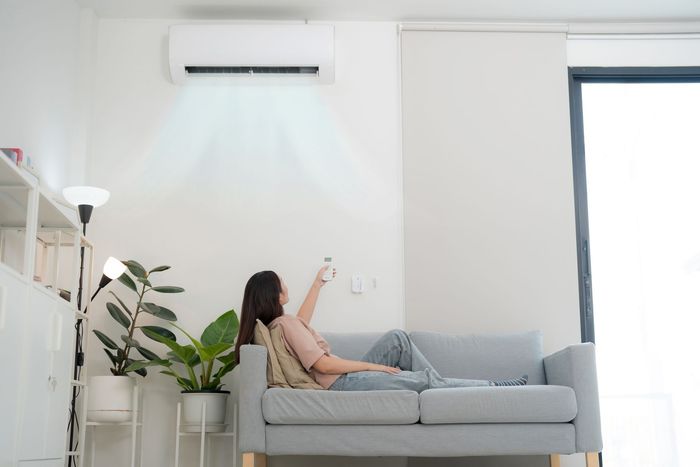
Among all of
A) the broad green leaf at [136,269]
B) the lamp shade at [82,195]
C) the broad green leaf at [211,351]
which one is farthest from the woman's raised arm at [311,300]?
the lamp shade at [82,195]

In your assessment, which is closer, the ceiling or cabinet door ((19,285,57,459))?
cabinet door ((19,285,57,459))

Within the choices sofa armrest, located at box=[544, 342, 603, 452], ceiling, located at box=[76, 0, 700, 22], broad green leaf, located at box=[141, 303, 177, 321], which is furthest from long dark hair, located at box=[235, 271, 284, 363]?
ceiling, located at box=[76, 0, 700, 22]

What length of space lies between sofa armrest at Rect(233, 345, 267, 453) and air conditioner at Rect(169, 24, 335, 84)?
6.38 feet

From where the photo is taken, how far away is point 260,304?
3.91 metres

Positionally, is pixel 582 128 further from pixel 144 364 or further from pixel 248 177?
pixel 144 364

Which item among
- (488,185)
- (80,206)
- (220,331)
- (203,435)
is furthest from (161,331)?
(488,185)

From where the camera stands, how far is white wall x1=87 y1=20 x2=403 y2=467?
15.8ft

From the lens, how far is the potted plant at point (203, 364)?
14.0 ft

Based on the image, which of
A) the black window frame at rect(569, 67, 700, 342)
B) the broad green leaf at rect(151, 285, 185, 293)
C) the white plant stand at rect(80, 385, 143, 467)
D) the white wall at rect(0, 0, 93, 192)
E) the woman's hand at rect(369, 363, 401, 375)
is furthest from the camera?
the black window frame at rect(569, 67, 700, 342)

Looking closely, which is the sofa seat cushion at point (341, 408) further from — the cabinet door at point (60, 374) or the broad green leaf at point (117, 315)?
the broad green leaf at point (117, 315)

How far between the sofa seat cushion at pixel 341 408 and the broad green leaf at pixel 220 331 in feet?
3.01

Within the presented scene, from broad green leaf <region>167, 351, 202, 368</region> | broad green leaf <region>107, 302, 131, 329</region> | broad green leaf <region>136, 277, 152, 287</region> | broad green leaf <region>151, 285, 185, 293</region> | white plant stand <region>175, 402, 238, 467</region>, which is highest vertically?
broad green leaf <region>136, 277, 152, 287</region>

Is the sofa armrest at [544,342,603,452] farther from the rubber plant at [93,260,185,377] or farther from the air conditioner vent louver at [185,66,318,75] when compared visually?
the air conditioner vent louver at [185,66,318,75]

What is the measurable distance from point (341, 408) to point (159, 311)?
1.34 m
